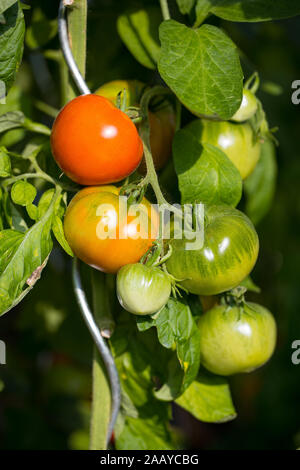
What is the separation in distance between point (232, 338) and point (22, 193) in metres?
0.30

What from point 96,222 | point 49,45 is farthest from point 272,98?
point 96,222

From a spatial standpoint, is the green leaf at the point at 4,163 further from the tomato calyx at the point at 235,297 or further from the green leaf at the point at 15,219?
the tomato calyx at the point at 235,297

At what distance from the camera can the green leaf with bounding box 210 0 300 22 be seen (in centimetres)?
65

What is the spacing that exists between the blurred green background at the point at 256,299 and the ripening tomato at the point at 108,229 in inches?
15.9

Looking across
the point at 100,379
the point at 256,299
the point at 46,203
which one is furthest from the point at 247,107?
the point at 256,299

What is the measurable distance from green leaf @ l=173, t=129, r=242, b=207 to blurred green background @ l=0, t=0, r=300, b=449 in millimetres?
364

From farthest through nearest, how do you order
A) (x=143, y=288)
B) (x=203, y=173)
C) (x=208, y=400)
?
(x=208, y=400), (x=203, y=173), (x=143, y=288)

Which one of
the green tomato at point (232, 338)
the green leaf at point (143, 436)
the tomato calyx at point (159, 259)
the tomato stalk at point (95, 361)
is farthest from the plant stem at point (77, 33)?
the green leaf at point (143, 436)

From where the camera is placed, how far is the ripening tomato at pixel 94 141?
0.56m

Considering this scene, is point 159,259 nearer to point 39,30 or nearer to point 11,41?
point 11,41

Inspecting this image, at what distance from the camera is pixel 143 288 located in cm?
53

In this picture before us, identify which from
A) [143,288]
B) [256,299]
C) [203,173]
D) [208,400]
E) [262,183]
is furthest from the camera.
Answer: [256,299]

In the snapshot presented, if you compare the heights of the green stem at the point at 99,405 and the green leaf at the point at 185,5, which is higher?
the green leaf at the point at 185,5
